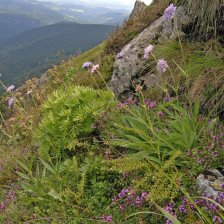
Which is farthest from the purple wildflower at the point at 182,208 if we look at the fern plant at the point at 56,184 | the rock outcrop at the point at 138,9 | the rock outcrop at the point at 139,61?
the rock outcrop at the point at 138,9

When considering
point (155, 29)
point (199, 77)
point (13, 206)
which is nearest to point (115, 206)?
point (13, 206)

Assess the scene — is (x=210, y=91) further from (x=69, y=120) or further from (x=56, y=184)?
(x=56, y=184)

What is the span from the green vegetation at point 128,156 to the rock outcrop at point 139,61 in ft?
1.80

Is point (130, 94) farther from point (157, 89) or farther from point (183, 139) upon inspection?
point (183, 139)

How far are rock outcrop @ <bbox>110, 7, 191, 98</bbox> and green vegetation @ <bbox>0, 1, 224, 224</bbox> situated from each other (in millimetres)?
549

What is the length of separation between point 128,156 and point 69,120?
147 cm

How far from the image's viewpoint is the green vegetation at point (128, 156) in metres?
4.18

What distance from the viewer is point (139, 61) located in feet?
26.4

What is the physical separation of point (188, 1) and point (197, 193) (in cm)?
419

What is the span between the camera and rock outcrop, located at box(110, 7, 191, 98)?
7.39 m

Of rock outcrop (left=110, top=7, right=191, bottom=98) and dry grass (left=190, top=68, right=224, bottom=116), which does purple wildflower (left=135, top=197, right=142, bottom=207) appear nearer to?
dry grass (left=190, top=68, right=224, bottom=116)

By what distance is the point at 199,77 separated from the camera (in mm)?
5730

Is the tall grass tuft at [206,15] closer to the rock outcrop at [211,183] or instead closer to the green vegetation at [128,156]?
the green vegetation at [128,156]

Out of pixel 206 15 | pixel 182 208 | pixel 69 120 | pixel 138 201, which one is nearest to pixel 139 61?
pixel 206 15
